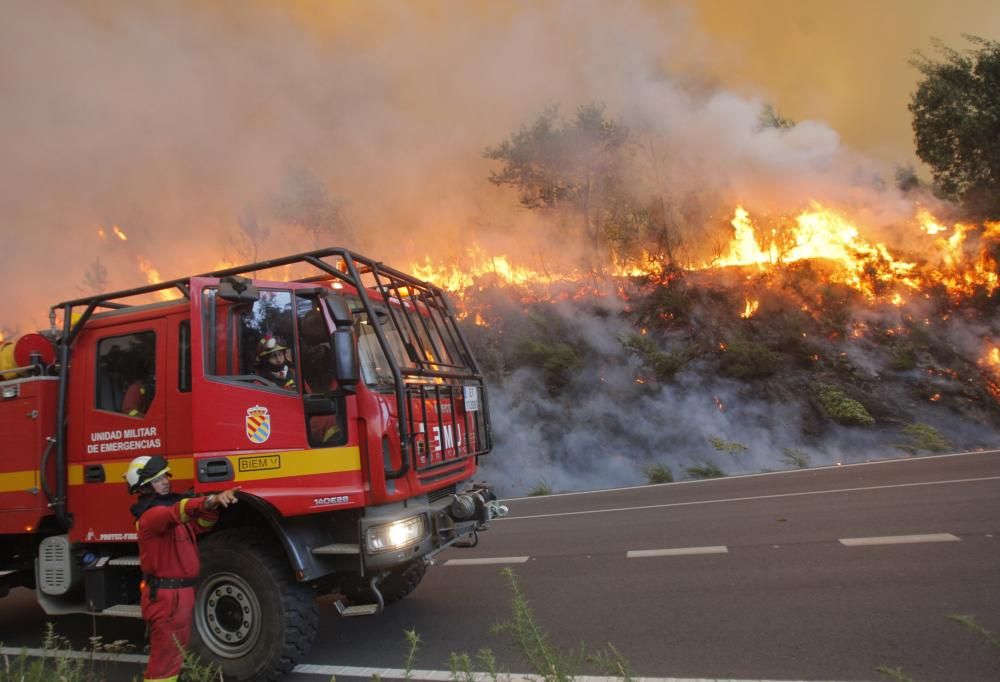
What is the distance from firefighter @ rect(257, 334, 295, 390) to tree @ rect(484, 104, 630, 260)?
1808 centimetres

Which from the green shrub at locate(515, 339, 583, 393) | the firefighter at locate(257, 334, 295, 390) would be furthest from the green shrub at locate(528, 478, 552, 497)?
the firefighter at locate(257, 334, 295, 390)

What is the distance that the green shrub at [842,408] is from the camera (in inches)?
550

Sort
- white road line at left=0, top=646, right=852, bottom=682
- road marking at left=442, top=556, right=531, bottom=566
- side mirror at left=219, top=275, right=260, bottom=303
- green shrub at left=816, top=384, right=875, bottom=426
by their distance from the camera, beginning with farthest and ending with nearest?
1. green shrub at left=816, top=384, right=875, bottom=426
2. road marking at left=442, top=556, right=531, bottom=566
3. side mirror at left=219, top=275, right=260, bottom=303
4. white road line at left=0, top=646, right=852, bottom=682

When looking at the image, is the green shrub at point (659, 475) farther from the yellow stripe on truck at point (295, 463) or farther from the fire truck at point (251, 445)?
the yellow stripe on truck at point (295, 463)

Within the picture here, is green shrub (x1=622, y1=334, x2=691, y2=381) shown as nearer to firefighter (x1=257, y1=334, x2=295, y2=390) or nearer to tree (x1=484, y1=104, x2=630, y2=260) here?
tree (x1=484, y1=104, x2=630, y2=260)

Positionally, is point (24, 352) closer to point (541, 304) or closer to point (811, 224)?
point (541, 304)

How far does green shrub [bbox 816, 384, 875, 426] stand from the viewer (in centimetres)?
1398

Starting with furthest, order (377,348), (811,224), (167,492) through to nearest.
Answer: (811,224), (377,348), (167,492)

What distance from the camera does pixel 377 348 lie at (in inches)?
181

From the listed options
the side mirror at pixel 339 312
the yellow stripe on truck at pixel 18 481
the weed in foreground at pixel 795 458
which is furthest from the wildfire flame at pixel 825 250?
the yellow stripe on truck at pixel 18 481

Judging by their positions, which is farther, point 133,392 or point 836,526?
point 836,526

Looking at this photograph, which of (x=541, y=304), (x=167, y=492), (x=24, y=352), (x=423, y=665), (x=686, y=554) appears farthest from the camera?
(x=541, y=304)

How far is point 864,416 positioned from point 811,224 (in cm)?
662

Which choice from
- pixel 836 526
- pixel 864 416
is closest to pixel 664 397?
pixel 864 416
